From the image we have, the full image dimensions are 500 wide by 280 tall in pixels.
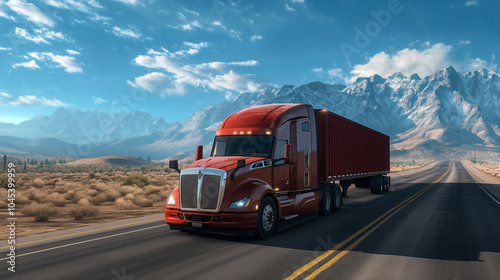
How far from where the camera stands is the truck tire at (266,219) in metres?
8.98

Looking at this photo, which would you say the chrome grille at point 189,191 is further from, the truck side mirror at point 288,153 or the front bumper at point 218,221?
the truck side mirror at point 288,153

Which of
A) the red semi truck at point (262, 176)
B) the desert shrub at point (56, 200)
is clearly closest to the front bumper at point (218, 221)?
the red semi truck at point (262, 176)

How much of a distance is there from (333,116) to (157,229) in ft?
27.4

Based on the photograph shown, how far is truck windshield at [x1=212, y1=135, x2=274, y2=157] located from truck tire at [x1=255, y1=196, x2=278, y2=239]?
1.43 m

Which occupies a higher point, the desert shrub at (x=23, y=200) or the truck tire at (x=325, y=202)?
the truck tire at (x=325, y=202)

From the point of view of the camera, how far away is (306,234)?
9812 mm

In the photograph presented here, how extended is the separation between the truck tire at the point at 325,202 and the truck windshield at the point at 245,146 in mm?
4459

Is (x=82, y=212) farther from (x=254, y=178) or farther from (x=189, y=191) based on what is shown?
(x=254, y=178)

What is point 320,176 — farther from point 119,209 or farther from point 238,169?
point 119,209

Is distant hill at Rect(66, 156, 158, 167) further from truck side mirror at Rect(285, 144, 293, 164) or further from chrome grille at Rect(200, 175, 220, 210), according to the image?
chrome grille at Rect(200, 175, 220, 210)

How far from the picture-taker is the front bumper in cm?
850

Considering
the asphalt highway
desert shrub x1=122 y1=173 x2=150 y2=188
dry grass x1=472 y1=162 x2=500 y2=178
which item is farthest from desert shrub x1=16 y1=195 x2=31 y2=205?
dry grass x1=472 y1=162 x2=500 y2=178

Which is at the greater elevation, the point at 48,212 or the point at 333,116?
the point at 333,116

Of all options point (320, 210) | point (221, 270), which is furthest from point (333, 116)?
point (221, 270)
